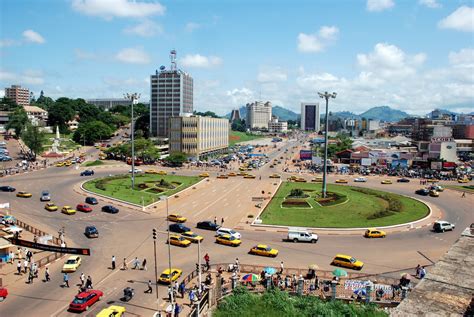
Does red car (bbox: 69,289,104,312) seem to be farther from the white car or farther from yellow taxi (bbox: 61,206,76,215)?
yellow taxi (bbox: 61,206,76,215)

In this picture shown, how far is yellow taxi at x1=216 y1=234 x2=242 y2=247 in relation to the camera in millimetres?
40812

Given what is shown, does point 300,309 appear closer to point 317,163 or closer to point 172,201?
point 172,201

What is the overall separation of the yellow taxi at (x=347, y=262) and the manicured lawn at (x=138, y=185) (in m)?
31.4

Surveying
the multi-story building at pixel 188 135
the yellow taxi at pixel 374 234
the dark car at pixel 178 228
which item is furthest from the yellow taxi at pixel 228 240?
the multi-story building at pixel 188 135

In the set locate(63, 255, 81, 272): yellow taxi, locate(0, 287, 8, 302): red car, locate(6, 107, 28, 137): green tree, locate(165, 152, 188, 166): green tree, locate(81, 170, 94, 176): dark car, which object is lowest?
locate(0, 287, 8, 302): red car

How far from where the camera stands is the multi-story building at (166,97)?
498 feet

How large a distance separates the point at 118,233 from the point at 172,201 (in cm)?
1712

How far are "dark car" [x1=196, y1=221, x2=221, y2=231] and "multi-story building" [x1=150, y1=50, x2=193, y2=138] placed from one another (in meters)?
108

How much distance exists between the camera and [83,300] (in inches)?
1069

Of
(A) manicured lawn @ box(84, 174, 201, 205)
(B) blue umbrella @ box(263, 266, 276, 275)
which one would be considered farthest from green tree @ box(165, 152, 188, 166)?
(B) blue umbrella @ box(263, 266, 276, 275)

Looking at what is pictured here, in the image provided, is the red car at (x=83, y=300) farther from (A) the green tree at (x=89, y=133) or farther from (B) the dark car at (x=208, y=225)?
(A) the green tree at (x=89, y=133)

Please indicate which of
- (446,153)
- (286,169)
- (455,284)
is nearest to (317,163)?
(286,169)

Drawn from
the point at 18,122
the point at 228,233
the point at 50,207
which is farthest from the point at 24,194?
the point at 18,122

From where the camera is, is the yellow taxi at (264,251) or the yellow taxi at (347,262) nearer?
the yellow taxi at (347,262)
